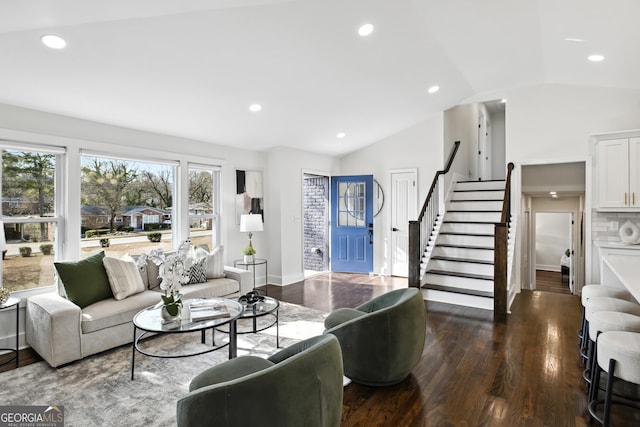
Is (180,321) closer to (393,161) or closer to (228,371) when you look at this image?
(228,371)

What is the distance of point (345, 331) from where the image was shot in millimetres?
2586

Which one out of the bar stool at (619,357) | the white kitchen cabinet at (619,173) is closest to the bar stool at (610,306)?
the bar stool at (619,357)

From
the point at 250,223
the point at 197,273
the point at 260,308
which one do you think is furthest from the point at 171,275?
the point at 250,223

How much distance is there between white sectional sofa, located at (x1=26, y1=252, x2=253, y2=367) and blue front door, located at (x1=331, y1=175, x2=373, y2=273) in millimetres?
4172

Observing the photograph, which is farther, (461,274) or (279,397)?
(461,274)

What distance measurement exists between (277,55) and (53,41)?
1.80 meters

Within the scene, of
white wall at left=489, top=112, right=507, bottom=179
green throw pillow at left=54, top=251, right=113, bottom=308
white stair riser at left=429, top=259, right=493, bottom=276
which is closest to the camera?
green throw pillow at left=54, top=251, right=113, bottom=308

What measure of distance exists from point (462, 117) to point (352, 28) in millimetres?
4816

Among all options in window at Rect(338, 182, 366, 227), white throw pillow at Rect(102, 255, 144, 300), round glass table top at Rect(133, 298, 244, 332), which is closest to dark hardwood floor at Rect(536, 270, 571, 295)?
window at Rect(338, 182, 366, 227)

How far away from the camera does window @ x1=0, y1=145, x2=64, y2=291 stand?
11.3ft

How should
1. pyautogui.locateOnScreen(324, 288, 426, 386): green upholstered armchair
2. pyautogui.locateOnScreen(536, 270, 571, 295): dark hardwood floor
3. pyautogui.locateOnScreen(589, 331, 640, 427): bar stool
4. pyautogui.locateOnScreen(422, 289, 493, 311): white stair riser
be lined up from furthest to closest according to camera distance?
1. pyautogui.locateOnScreen(536, 270, 571, 295): dark hardwood floor
2. pyautogui.locateOnScreen(422, 289, 493, 311): white stair riser
3. pyautogui.locateOnScreen(324, 288, 426, 386): green upholstered armchair
4. pyautogui.locateOnScreen(589, 331, 640, 427): bar stool

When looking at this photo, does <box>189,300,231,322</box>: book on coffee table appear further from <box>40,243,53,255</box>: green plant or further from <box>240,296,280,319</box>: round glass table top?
<box>40,243,53,255</box>: green plant

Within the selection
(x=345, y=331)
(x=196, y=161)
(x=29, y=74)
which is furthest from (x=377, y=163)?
(x=29, y=74)

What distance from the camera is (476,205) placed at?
618 centimetres
